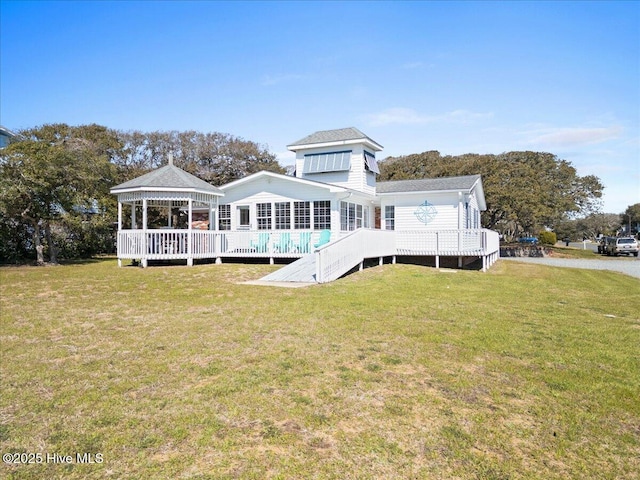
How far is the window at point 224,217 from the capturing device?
21062 millimetres

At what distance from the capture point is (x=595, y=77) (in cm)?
1611

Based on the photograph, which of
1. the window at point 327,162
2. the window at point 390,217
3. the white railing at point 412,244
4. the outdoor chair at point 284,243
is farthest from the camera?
the window at point 390,217

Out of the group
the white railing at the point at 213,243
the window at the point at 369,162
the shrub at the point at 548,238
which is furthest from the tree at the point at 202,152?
the shrub at the point at 548,238

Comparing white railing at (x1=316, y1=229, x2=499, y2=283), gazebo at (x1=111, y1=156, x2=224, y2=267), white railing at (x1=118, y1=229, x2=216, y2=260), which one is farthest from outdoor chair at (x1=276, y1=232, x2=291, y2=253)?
white railing at (x1=316, y1=229, x2=499, y2=283)

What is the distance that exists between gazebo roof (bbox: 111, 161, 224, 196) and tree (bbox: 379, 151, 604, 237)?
83.1 feet

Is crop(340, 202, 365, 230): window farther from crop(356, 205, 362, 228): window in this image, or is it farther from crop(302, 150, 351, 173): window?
crop(302, 150, 351, 173): window

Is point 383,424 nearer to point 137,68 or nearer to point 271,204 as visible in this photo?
point 271,204

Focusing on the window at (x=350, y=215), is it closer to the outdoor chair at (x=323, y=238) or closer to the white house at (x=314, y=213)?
the white house at (x=314, y=213)

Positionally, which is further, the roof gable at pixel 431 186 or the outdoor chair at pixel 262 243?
the roof gable at pixel 431 186

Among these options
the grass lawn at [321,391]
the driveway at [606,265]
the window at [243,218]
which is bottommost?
the driveway at [606,265]

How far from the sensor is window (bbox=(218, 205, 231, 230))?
69.1ft

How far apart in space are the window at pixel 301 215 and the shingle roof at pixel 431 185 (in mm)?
4610

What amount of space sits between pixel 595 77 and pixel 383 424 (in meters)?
18.2

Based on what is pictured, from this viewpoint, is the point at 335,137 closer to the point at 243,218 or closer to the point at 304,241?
the point at 243,218
